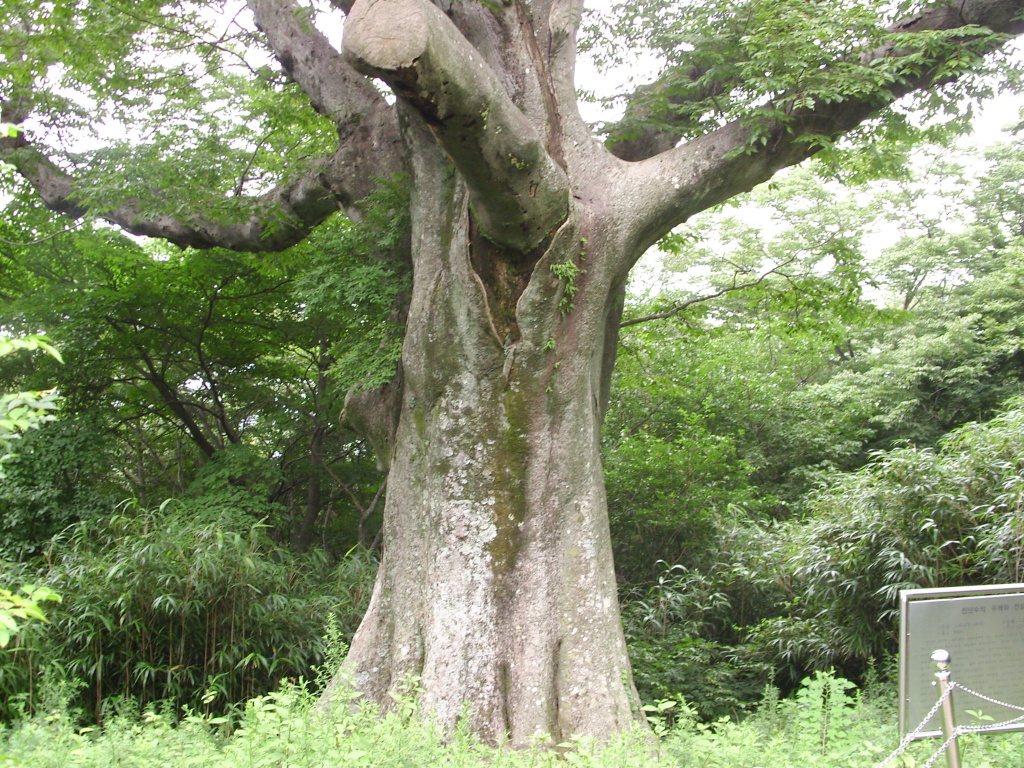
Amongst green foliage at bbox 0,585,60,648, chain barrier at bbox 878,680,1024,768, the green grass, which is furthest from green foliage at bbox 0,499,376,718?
chain barrier at bbox 878,680,1024,768

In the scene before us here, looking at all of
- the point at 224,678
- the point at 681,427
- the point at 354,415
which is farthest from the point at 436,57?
the point at 681,427

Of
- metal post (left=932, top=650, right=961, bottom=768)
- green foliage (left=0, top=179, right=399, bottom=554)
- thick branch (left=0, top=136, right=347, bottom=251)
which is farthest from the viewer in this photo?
green foliage (left=0, top=179, right=399, bottom=554)

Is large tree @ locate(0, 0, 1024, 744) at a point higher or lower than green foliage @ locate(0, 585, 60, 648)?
higher

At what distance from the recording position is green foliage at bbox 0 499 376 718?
5.65 metres

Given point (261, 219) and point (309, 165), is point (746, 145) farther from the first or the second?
point (261, 219)

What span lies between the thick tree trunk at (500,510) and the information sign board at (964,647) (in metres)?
1.66

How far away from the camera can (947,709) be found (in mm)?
3297

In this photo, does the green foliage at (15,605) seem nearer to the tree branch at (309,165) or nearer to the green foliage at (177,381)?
the tree branch at (309,165)

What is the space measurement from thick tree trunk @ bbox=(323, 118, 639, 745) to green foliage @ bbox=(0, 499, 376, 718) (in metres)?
1.42

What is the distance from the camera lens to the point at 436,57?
3.94m

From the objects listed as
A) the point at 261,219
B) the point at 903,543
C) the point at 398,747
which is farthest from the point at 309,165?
the point at 903,543

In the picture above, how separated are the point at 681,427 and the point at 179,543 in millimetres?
7527

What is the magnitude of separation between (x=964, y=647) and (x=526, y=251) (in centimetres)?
306

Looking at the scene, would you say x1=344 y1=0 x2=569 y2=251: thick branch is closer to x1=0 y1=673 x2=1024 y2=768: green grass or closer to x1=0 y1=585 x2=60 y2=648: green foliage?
x1=0 y1=673 x2=1024 y2=768: green grass
